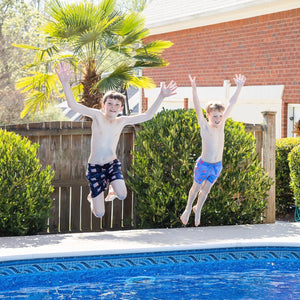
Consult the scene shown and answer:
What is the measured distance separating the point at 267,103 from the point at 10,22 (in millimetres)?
19163

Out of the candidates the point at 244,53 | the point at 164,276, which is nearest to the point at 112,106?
the point at 164,276

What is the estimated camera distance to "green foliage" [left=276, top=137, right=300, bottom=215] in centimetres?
1068

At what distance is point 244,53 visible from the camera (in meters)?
16.4

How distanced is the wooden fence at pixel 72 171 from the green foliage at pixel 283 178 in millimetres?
1586

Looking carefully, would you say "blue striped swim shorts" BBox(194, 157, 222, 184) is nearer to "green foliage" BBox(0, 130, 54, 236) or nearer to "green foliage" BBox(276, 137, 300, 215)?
"green foliage" BBox(0, 130, 54, 236)

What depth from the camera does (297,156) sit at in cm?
977

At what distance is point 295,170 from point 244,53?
7.17 m

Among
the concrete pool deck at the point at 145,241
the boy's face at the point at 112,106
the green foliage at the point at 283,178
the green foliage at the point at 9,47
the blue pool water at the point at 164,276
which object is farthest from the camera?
the green foliage at the point at 9,47

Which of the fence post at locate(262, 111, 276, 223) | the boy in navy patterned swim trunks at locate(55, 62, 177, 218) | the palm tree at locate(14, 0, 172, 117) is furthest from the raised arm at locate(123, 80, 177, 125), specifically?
the palm tree at locate(14, 0, 172, 117)

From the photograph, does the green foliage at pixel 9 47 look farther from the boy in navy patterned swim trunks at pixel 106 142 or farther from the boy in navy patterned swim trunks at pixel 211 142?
the boy in navy patterned swim trunks at pixel 211 142

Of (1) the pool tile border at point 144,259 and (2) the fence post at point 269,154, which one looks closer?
(1) the pool tile border at point 144,259

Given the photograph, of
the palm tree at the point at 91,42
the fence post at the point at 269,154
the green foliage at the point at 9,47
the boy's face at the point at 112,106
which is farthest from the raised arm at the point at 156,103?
the green foliage at the point at 9,47

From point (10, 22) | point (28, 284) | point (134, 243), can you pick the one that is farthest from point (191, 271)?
point (10, 22)

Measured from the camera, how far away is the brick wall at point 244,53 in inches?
584
